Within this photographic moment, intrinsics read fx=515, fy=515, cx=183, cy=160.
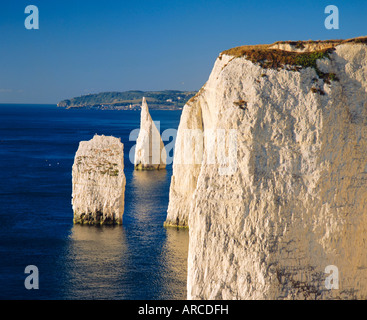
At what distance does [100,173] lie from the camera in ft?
134

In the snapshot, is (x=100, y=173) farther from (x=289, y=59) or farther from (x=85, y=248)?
(x=289, y=59)

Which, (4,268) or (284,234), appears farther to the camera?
(4,268)

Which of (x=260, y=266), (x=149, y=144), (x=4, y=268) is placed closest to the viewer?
(x=260, y=266)

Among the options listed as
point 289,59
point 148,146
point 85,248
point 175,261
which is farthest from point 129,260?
point 148,146

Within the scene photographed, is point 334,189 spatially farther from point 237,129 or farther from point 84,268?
point 84,268

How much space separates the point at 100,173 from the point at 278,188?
23335 millimetres

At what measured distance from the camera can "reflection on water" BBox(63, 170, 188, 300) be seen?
2925 cm

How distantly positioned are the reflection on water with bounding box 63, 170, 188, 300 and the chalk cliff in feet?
32.5

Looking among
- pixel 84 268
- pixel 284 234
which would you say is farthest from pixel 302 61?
pixel 84 268

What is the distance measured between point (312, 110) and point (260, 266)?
20.9ft

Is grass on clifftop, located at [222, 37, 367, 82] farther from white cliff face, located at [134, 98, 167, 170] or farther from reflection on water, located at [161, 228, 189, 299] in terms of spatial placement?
white cliff face, located at [134, 98, 167, 170]
